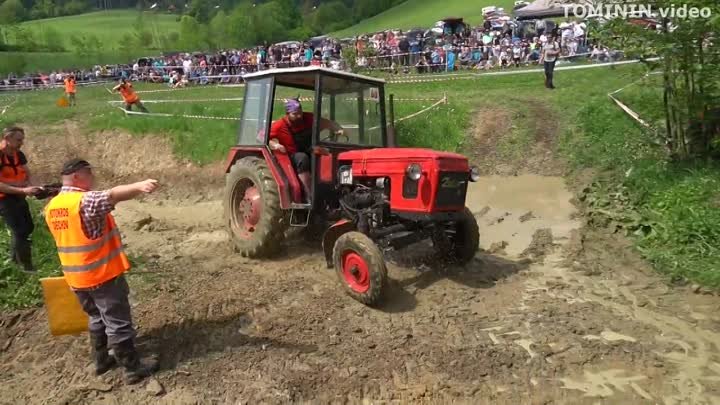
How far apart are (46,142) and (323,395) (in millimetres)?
11260

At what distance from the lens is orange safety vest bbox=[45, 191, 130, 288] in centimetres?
361

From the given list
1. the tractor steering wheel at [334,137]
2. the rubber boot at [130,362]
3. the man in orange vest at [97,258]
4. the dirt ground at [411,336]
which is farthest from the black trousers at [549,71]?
the rubber boot at [130,362]

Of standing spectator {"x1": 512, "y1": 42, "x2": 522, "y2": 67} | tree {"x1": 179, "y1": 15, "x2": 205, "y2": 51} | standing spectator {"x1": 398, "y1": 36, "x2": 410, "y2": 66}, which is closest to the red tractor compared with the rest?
standing spectator {"x1": 512, "y1": 42, "x2": 522, "y2": 67}

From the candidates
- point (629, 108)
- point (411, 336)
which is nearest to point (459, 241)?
point (411, 336)

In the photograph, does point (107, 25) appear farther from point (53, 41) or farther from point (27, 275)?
point (27, 275)

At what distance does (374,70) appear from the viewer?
22266mm

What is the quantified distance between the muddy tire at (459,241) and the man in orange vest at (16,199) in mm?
4032

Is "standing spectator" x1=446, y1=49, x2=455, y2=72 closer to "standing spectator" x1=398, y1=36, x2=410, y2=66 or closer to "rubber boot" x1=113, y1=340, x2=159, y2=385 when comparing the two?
"standing spectator" x1=398, y1=36, x2=410, y2=66

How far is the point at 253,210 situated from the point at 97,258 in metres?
3.02

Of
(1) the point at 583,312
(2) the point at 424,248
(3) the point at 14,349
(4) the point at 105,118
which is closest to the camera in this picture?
(3) the point at 14,349

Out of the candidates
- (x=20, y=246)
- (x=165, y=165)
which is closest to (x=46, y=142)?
(x=165, y=165)

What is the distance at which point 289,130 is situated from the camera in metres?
6.51

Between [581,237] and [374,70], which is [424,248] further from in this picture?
[374,70]

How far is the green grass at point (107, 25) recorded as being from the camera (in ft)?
207
